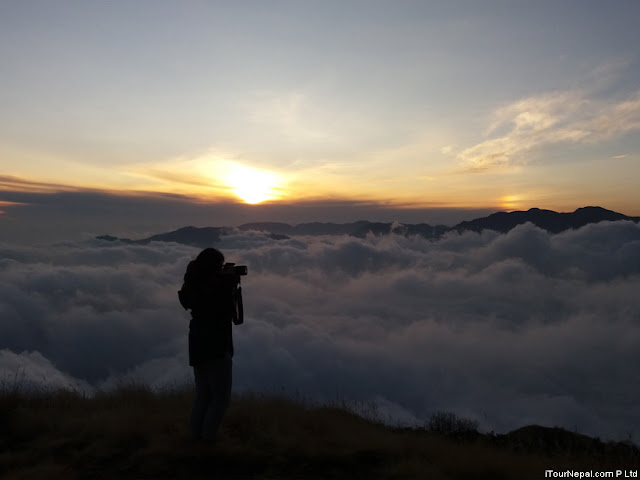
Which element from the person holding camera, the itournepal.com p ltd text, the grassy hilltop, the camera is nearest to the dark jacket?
the person holding camera

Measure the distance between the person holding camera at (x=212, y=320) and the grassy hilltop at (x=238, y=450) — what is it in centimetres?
61

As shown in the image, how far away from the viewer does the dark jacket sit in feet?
15.6

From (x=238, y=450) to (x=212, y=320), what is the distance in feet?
4.99

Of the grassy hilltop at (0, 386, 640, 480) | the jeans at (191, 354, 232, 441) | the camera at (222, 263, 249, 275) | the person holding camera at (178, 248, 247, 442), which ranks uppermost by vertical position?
the camera at (222, 263, 249, 275)

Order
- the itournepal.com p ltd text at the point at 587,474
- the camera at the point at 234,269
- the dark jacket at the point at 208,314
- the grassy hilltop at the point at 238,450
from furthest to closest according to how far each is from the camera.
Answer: the camera at the point at 234,269
the dark jacket at the point at 208,314
the grassy hilltop at the point at 238,450
the itournepal.com p ltd text at the point at 587,474

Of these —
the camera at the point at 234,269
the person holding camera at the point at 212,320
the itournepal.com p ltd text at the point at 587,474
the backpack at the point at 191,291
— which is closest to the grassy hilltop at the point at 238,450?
the itournepal.com p ltd text at the point at 587,474

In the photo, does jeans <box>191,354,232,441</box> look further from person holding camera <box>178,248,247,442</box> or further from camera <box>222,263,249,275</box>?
camera <box>222,263,249,275</box>

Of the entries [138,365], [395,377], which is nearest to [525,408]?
[395,377]

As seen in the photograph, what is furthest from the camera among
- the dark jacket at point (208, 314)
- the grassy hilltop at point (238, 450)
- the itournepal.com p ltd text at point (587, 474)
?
the dark jacket at point (208, 314)

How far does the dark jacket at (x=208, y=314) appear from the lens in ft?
15.6

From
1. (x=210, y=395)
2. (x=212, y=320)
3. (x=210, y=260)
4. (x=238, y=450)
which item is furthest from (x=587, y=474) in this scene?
(x=210, y=260)

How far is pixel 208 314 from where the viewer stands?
15.8 ft

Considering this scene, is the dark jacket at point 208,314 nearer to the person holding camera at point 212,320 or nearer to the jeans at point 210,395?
the person holding camera at point 212,320

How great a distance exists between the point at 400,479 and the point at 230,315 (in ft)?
8.11
